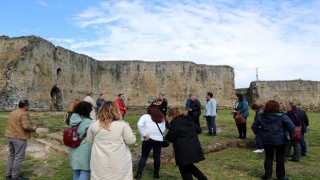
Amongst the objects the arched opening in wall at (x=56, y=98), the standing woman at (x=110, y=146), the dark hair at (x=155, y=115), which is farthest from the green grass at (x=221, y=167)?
the arched opening in wall at (x=56, y=98)

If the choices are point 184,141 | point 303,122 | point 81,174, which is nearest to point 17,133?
point 81,174

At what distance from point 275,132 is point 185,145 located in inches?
80.1

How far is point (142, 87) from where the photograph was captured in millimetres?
34875

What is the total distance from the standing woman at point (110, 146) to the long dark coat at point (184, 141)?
1351 millimetres

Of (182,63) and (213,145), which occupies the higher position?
(182,63)

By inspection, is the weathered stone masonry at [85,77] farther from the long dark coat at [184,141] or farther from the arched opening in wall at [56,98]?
the long dark coat at [184,141]

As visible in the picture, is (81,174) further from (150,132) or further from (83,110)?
(150,132)

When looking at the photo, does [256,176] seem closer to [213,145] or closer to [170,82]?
[213,145]

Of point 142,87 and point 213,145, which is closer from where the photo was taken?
point 213,145

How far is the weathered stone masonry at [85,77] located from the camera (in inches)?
881

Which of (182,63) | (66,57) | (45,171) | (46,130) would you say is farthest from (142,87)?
(45,171)

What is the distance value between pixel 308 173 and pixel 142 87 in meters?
27.5

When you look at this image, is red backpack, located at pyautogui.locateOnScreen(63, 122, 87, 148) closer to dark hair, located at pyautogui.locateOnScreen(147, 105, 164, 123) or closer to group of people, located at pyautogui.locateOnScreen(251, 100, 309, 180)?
dark hair, located at pyautogui.locateOnScreen(147, 105, 164, 123)

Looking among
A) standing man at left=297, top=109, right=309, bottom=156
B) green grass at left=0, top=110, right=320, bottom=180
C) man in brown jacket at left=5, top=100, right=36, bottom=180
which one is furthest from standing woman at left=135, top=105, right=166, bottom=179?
standing man at left=297, top=109, right=309, bottom=156
